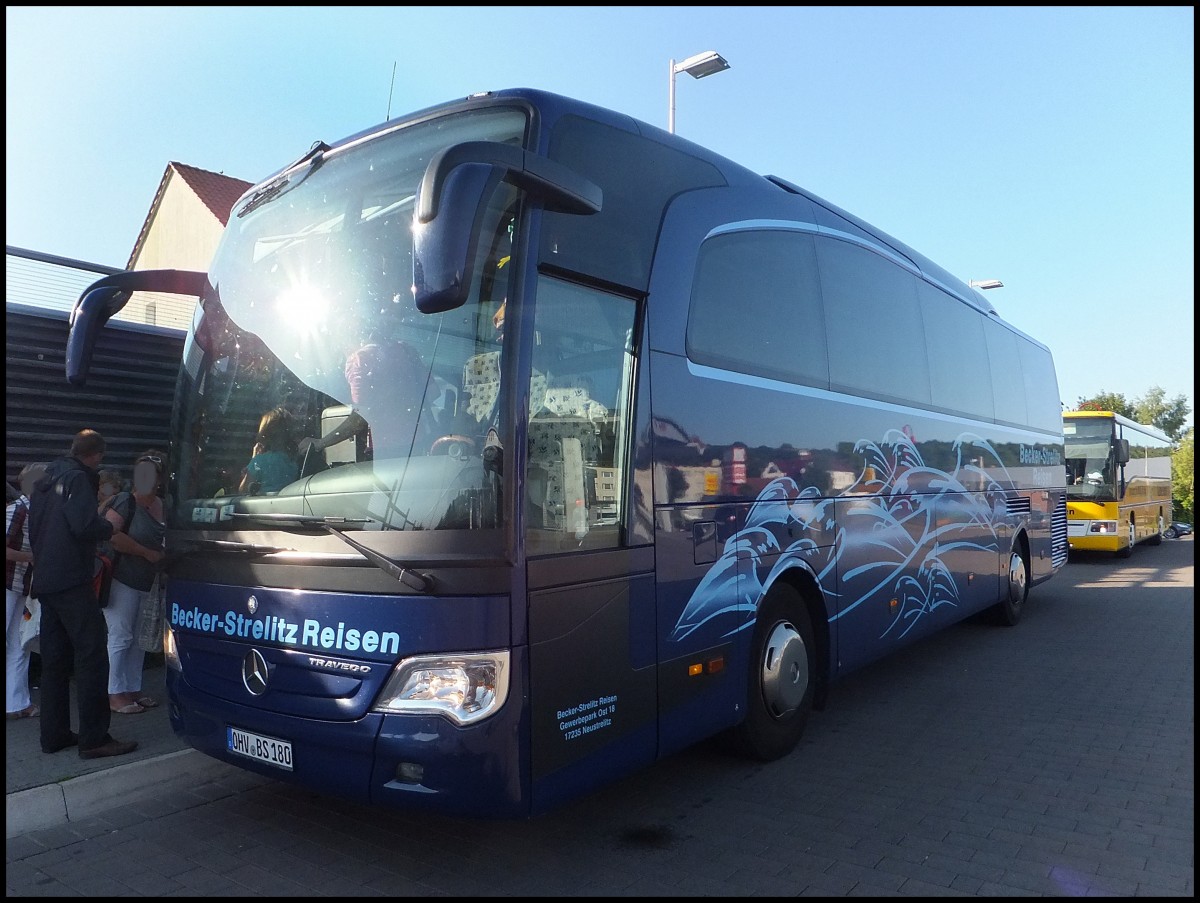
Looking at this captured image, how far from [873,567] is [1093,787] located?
2109mm

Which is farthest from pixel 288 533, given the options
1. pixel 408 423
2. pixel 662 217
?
pixel 662 217

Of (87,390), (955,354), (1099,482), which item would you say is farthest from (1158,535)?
(87,390)

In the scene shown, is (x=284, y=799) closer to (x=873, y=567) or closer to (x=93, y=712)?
(x=93, y=712)

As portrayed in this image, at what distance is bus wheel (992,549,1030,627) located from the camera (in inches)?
417

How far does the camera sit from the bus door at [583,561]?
3.78 metres

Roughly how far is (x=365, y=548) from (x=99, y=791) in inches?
102

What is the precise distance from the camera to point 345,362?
4102 mm

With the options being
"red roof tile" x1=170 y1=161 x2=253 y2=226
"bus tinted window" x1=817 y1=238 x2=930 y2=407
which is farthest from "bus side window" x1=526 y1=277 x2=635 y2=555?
"red roof tile" x1=170 y1=161 x2=253 y2=226

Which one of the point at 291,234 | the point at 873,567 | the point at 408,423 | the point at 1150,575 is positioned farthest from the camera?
the point at 1150,575

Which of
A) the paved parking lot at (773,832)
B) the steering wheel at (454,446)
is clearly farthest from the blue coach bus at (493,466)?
the paved parking lot at (773,832)

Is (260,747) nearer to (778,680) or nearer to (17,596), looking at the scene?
(778,680)

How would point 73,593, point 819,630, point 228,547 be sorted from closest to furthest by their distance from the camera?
1. point 228,547
2. point 73,593
3. point 819,630

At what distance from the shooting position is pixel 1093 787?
5105 millimetres

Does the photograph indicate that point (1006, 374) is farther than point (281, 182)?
Yes
